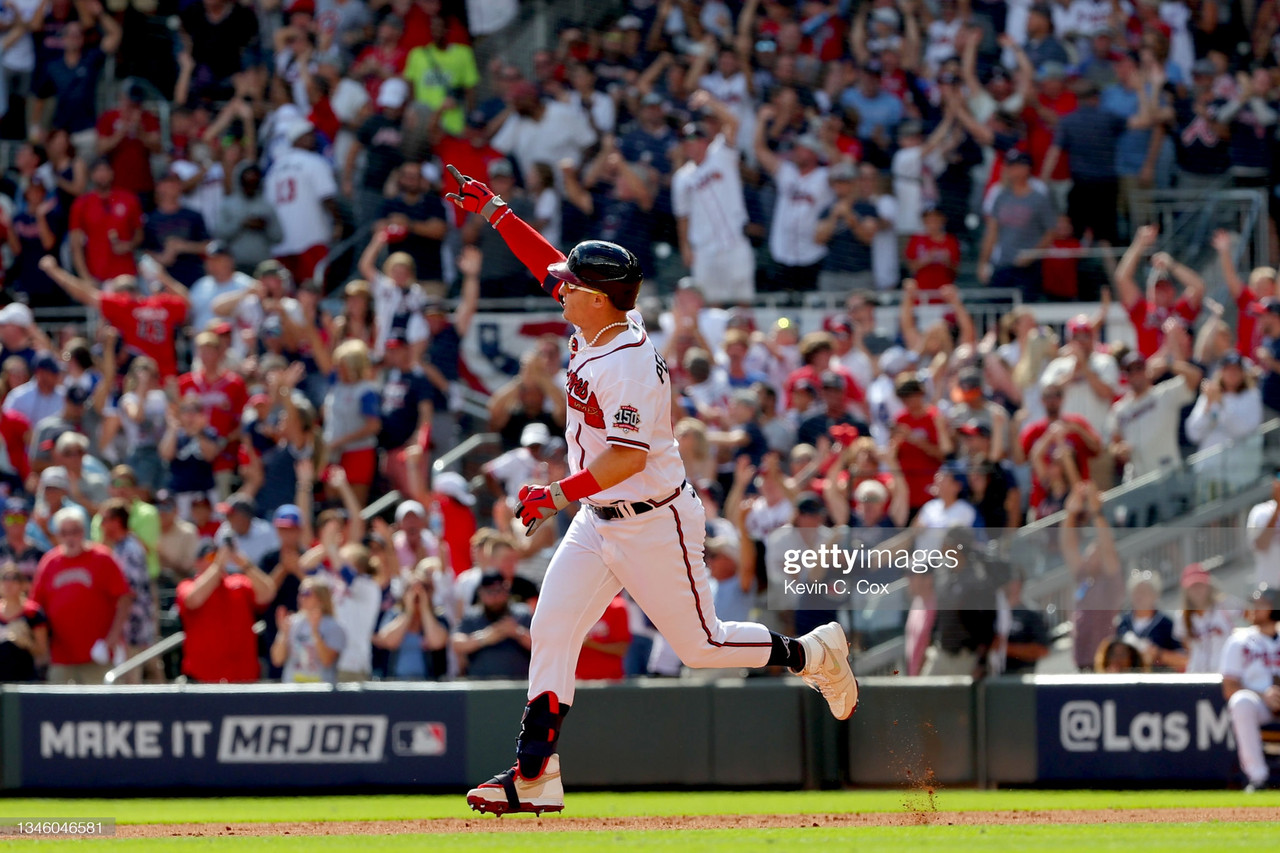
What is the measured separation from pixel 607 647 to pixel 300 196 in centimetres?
609

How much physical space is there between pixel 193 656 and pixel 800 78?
24.1ft

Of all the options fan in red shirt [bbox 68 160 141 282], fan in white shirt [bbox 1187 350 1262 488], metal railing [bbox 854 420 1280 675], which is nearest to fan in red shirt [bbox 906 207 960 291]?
fan in white shirt [bbox 1187 350 1262 488]

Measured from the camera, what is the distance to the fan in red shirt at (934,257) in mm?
13812

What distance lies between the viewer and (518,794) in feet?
20.4

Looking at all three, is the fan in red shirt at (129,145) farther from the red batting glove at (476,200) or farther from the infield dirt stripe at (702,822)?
the red batting glove at (476,200)

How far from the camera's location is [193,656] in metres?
10.9

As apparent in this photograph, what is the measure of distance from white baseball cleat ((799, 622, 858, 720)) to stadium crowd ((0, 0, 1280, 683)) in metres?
2.79

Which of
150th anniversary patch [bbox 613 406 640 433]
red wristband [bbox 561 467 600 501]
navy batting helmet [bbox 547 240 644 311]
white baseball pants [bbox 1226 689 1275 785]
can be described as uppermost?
navy batting helmet [bbox 547 240 644 311]

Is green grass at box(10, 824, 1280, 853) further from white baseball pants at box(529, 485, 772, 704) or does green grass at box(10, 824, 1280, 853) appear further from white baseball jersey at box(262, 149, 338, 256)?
white baseball jersey at box(262, 149, 338, 256)

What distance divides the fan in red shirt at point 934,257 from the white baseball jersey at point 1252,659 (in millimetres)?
4991

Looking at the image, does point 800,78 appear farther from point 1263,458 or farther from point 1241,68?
point 1263,458

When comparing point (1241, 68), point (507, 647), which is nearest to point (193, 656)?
point (507, 647)

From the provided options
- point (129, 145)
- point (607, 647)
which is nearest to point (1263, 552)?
point (607, 647)

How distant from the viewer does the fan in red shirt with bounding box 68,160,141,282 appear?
1480 centimetres
